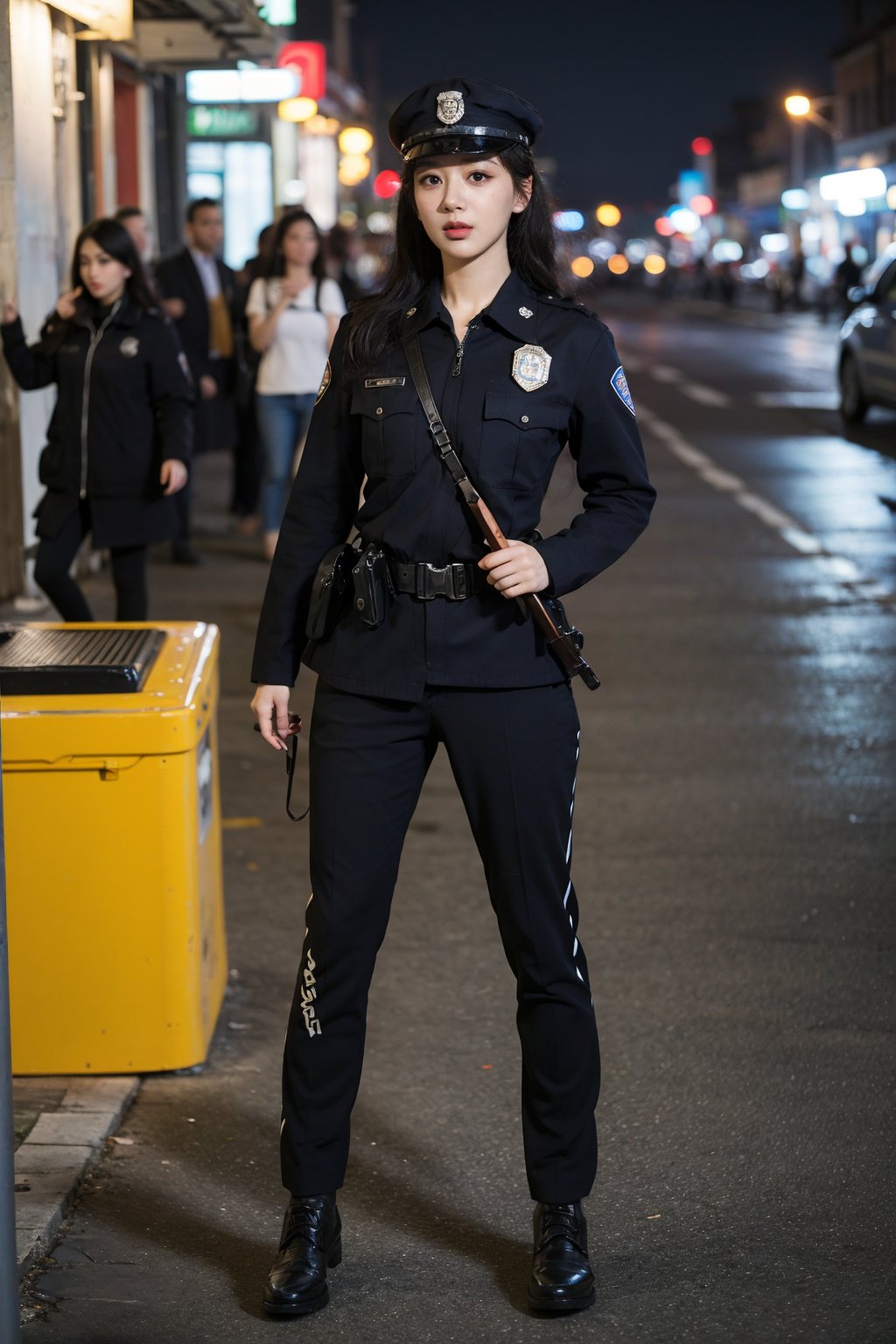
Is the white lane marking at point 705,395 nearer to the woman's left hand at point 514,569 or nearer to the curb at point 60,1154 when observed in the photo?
the curb at point 60,1154

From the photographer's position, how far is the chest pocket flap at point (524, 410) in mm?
3213

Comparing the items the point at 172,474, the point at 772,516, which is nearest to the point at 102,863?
the point at 172,474

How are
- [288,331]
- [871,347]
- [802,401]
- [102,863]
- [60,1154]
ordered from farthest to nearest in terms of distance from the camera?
1. [802,401]
2. [871,347]
3. [288,331]
4. [102,863]
5. [60,1154]

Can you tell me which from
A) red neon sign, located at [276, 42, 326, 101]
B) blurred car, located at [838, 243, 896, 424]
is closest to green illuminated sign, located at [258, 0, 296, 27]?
red neon sign, located at [276, 42, 326, 101]

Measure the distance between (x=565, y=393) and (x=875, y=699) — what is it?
551 cm

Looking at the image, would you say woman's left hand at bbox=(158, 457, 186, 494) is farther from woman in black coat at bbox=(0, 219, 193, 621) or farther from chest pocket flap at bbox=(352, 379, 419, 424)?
chest pocket flap at bbox=(352, 379, 419, 424)

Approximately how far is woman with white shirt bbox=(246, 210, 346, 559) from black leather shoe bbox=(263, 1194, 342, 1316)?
7.98 meters

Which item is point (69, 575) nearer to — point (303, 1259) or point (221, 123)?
point (303, 1259)

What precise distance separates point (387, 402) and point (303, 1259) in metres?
1.54

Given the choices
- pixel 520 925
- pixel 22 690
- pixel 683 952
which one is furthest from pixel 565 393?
pixel 683 952

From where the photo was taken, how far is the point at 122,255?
Answer: 23.3 feet

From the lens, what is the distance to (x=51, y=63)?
938 cm

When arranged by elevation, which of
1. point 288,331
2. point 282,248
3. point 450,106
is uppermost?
point 450,106

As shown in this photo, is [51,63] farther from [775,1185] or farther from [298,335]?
[775,1185]
